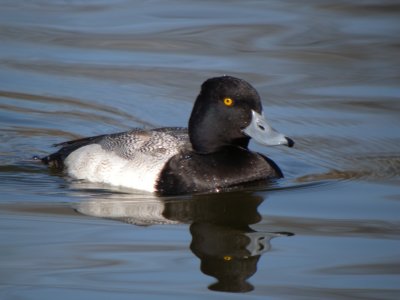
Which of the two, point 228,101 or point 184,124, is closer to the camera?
point 228,101

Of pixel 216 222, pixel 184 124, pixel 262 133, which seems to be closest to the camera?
pixel 216 222

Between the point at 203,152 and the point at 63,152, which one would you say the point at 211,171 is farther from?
the point at 63,152

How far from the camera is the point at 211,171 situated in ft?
27.3

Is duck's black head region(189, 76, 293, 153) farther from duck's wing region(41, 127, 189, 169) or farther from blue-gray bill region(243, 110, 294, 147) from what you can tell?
duck's wing region(41, 127, 189, 169)

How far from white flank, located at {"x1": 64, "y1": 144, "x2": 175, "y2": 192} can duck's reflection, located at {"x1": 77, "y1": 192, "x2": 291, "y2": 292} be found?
1.07ft

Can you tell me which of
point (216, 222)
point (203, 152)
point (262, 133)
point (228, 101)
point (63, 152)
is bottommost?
point (216, 222)

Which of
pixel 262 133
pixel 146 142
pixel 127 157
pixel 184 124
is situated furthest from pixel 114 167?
pixel 184 124

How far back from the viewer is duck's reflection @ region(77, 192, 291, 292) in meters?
6.46

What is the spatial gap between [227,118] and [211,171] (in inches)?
16.7

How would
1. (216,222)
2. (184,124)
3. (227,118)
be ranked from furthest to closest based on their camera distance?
(184,124)
(227,118)
(216,222)

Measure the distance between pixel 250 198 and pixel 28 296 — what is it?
2540mm

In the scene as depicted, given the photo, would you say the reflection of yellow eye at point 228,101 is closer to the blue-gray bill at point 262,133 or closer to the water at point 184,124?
the blue-gray bill at point 262,133

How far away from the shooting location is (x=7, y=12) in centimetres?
1394

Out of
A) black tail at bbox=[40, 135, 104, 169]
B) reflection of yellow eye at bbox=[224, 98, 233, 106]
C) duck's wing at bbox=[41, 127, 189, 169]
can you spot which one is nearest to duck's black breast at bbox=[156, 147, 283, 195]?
duck's wing at bbox=[41, 127, 189, 169]
